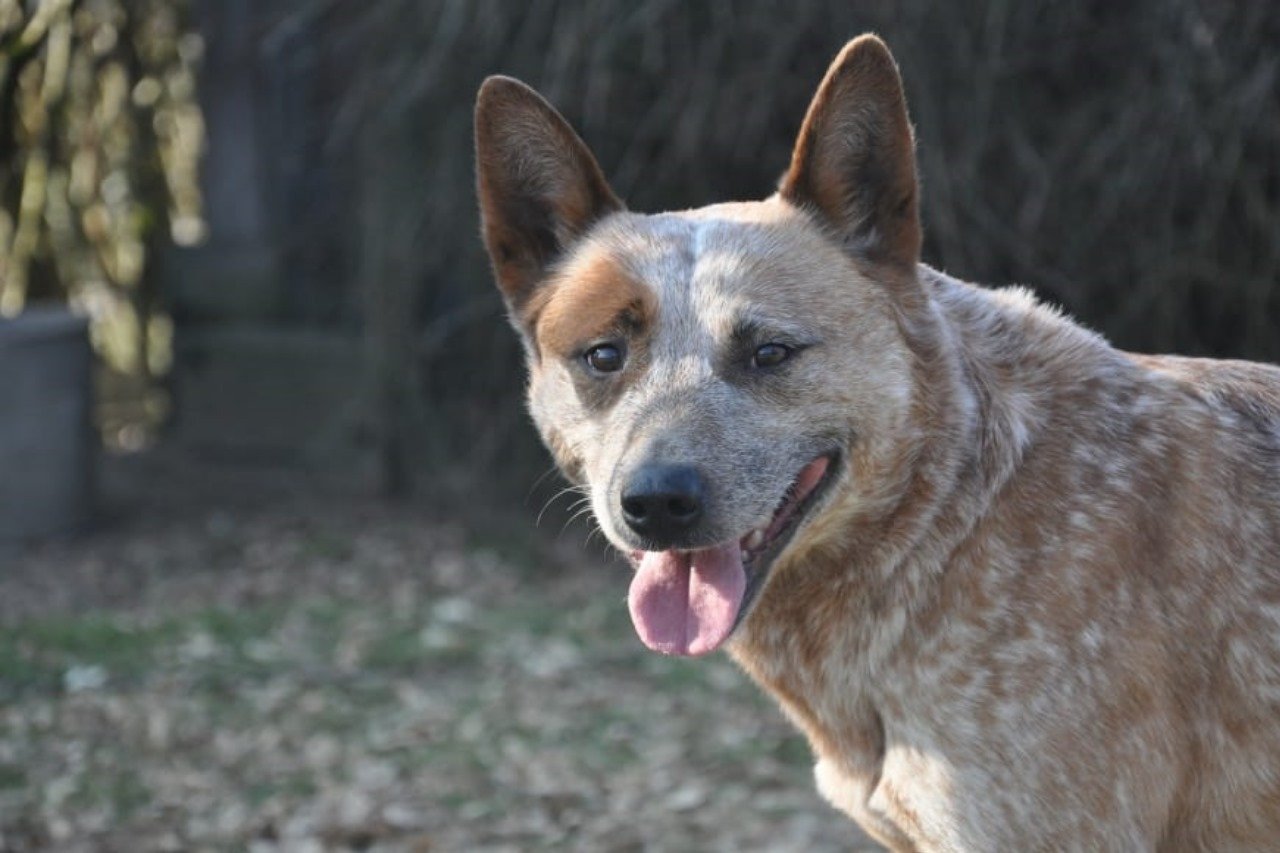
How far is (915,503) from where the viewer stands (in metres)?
2.74

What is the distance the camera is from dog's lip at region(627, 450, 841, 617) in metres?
2.68

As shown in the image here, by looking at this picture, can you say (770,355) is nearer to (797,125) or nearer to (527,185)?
(527,185)

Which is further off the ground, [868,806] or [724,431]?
[724,431]

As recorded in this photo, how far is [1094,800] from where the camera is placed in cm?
251

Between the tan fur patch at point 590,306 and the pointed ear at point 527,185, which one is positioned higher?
the pointed ear at point 527,185

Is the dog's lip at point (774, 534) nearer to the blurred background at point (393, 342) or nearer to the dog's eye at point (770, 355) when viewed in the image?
the dog's eye at point (770, 355)

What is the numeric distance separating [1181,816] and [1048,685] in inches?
12.4

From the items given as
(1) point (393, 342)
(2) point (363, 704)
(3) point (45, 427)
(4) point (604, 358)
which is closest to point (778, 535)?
(4) point (604, 358)

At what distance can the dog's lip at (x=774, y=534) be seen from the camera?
268 cm

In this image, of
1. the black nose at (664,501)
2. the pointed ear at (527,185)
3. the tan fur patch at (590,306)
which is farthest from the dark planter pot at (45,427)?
the black nose at (664,501)

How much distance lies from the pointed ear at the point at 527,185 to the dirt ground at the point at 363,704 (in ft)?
5.29

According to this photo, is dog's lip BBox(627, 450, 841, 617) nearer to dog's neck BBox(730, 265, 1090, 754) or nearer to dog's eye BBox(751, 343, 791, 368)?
dog's neck BBox(730, 265, 1090, 754)

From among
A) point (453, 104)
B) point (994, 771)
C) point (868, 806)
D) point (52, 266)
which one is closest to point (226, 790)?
point (868, 806)

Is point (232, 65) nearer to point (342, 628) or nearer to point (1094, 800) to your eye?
point (342, 628)
